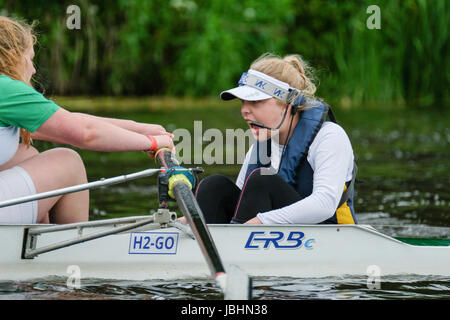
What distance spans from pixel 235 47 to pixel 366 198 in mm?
13483

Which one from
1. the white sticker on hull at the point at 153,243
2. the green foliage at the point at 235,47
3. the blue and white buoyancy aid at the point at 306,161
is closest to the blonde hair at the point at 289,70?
the blue and white buoyancy aid at the point at 306,161

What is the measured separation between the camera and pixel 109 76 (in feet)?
69.1

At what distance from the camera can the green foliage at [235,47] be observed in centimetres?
1970

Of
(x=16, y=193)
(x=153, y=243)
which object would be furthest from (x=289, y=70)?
(x=16, y=193)

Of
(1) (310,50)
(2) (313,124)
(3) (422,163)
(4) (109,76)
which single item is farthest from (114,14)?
(2) (313,124)

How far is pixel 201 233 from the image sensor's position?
4.16 meters

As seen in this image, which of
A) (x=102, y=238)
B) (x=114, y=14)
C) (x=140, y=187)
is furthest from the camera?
(x=114, y=14)

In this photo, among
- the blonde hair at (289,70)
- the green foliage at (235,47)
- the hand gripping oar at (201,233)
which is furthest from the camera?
the green foliage at (235,47)

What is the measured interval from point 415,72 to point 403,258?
53.0 feet

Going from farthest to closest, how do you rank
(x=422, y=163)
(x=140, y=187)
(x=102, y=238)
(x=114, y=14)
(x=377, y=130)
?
(x=114, y=14)
(x=377, y=130)
(x=422, y=163)
(x=140, y=187)
(x=102, y=238)

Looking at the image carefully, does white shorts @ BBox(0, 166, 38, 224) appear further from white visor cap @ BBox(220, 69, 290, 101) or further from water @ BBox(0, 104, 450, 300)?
white visor cap @ BBox(220, 69, 290, 101)

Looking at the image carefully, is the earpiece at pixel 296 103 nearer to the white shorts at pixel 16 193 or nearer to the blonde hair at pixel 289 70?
the blonde hair at pixel 289 70

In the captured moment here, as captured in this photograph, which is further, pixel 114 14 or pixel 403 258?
pixel 114 14

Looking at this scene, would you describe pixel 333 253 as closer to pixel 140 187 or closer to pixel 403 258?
pixel 403 258
